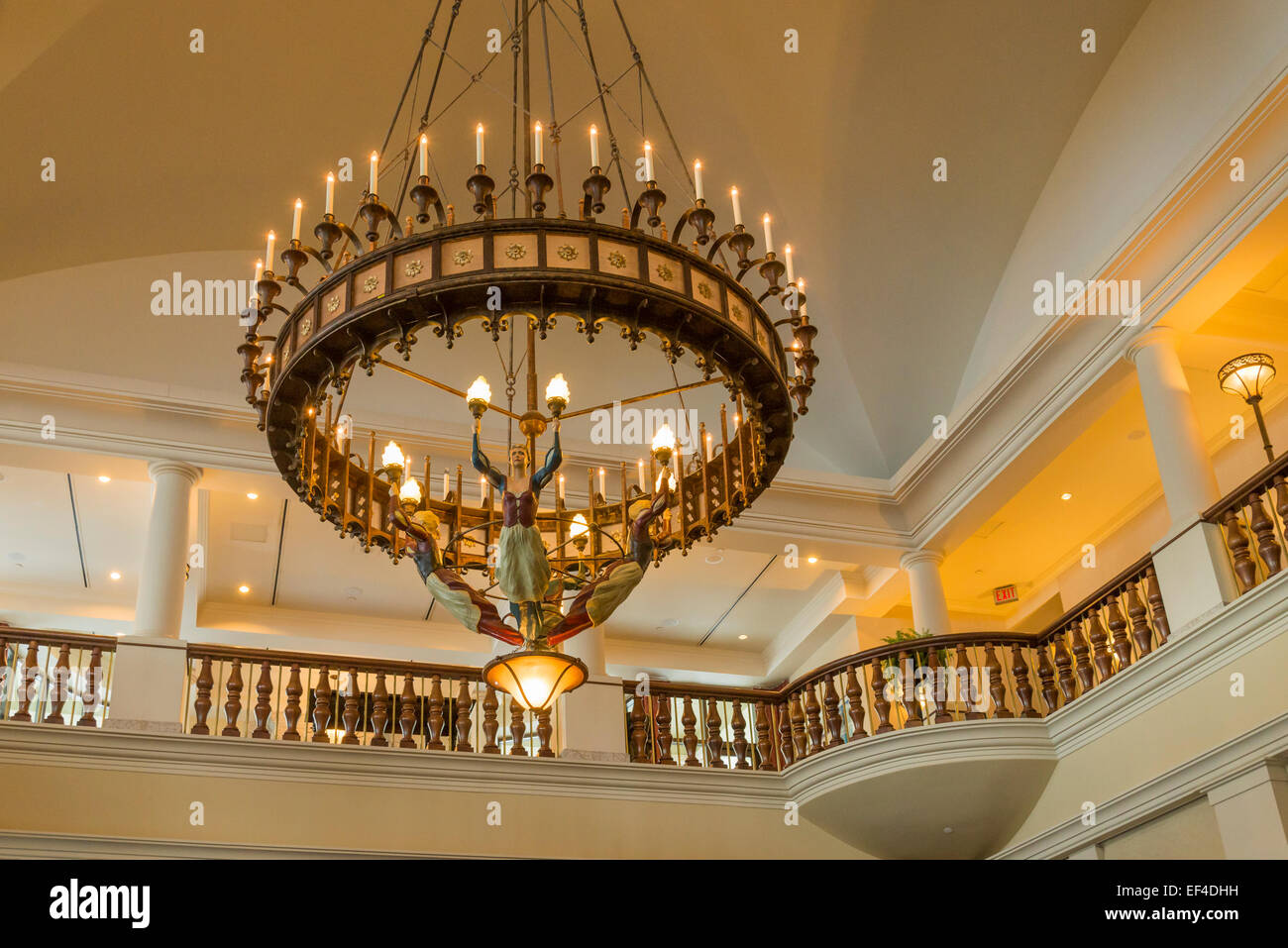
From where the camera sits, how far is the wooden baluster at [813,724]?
10.6 metres

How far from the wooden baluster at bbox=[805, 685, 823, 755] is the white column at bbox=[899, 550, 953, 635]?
2.00 meters

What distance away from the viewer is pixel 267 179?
37.9ft

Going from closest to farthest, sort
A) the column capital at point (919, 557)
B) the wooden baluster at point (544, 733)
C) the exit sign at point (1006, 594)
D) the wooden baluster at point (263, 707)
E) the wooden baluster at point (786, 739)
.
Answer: the wooden baluster at point (263, 707) < the wooden baluster at point (544, 733) < the wooden baluster at point (786, 739) < the column capital at point (919, 557) < the exit sign at point (1006, 594)

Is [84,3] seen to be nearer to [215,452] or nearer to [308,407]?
[215,452]

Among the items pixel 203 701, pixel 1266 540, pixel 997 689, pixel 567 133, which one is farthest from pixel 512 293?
pixel 567 133

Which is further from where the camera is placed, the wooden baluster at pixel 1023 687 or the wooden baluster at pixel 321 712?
the wooden baluster at pixel 1023 687

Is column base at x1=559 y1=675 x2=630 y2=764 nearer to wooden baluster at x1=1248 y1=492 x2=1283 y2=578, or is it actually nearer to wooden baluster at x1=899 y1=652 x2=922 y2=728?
wooden baluster at x1=899 y1=652 x2=922 y2=728

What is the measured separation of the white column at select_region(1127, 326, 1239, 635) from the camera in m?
8.58

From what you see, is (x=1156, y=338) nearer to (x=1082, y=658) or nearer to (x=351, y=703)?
(x=1082, y=658)

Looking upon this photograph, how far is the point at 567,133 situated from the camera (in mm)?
11828

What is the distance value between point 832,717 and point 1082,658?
205 centimetres

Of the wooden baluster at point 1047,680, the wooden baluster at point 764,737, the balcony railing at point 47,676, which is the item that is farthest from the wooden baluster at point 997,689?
the balcony railing at point 47,676

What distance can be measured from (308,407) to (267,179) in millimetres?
6861

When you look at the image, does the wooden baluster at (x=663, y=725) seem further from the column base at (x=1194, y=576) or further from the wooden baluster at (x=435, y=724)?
the column base at (x=1194, y=576)
